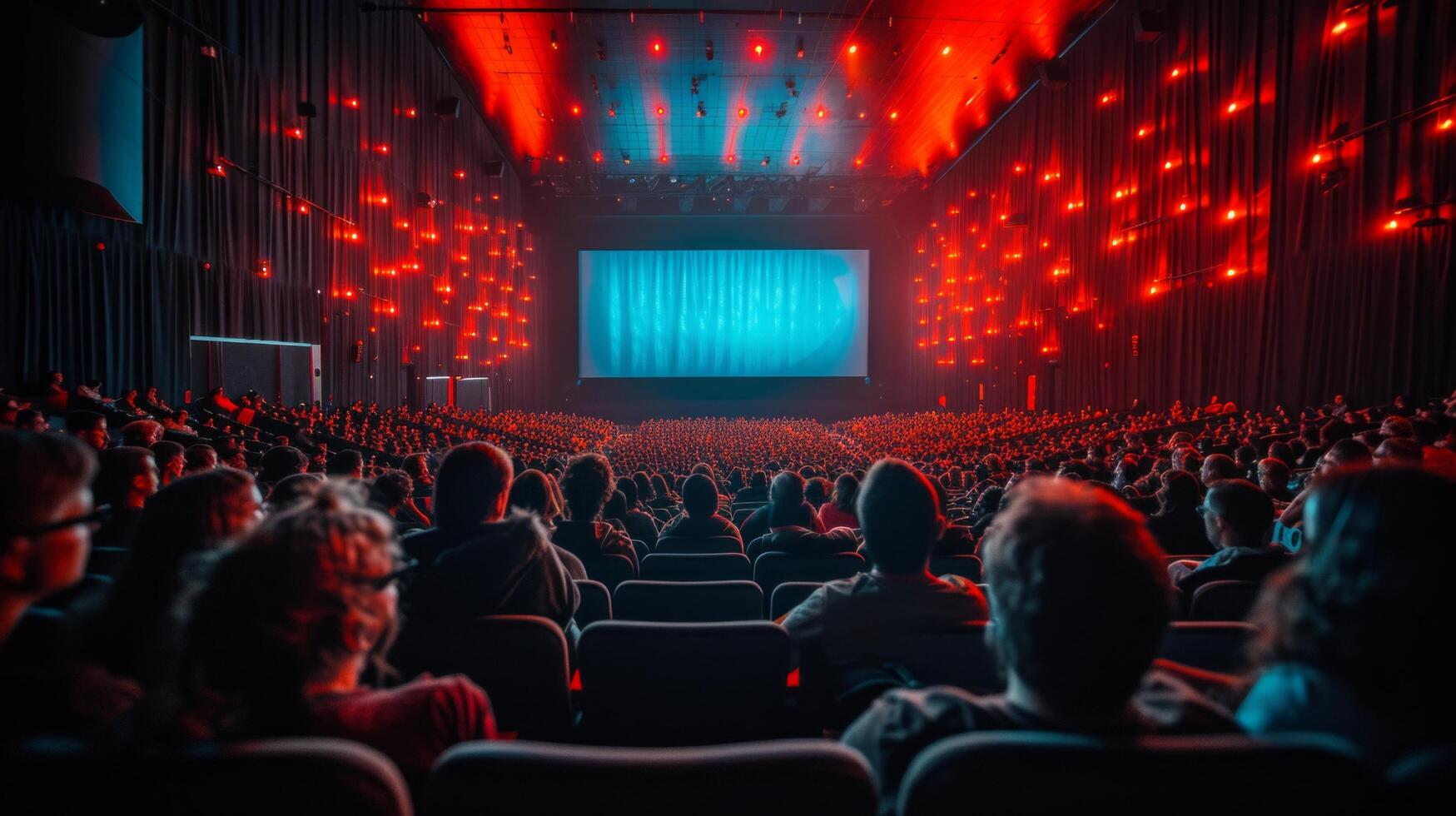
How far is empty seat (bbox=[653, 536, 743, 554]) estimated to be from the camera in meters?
4.47

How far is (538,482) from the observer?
11.1ft

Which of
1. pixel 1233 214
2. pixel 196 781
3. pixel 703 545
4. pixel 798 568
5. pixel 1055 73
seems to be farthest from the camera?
pixel 1055 73

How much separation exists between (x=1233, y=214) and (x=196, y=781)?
1564 centimetres

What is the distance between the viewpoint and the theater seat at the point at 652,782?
98cm

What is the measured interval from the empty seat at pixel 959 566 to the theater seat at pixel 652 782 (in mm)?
2917

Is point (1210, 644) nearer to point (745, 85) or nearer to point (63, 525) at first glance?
point (63, 525)

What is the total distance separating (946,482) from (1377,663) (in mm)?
9164

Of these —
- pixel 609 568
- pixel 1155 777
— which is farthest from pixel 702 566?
pixel 1155 777

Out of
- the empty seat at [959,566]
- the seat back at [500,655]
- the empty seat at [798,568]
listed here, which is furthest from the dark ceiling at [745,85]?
the seat back at [500,655]

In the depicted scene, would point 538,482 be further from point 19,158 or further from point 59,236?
point 59,236

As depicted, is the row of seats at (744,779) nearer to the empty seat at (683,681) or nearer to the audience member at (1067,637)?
the audience member at (1067,637)

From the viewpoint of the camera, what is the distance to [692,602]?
2.74 metres

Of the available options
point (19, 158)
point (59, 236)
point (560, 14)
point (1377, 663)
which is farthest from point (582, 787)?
point (560, 14)

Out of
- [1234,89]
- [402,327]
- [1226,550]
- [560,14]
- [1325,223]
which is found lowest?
[1226,550]
